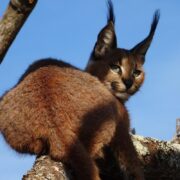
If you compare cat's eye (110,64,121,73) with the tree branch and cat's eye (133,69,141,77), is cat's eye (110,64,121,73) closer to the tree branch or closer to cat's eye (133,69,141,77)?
cat's eye (133,69,141,77)

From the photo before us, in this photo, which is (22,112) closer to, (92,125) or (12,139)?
(12,139)

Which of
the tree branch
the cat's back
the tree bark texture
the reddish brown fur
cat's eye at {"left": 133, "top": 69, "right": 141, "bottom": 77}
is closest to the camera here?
the tree branch

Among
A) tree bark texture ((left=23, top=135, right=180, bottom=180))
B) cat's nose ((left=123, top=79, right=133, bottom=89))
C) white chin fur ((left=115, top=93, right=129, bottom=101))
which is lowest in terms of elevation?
tree bark texture ((left=23, top=135, right=180, bottom=180))

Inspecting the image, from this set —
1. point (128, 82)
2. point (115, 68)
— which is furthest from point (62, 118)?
point (115, 68)

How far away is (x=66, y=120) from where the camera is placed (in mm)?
4348

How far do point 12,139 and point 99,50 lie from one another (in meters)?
2.72

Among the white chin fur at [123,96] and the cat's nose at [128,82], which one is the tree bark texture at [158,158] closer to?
the white chin fur at [123,96]

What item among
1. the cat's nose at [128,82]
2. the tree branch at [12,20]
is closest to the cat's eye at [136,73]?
the cat's nose at [128,82]

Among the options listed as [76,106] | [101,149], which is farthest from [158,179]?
[76,106]

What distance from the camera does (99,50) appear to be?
23.1 feet

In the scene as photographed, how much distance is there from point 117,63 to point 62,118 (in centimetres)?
258

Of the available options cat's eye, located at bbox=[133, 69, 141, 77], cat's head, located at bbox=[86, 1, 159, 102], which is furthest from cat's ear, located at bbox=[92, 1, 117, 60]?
cat's eye, located at bbox=[133, 69, 141, 77]

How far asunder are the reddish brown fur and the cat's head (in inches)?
56.4

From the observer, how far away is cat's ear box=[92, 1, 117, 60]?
6625 mm
